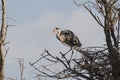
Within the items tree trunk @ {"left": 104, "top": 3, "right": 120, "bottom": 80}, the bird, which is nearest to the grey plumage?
the bird

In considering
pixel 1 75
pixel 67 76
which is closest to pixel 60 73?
A: pixel 67 76

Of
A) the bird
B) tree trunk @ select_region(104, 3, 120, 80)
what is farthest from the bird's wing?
tree trunk @ select_region(104, 3, 120, 80)

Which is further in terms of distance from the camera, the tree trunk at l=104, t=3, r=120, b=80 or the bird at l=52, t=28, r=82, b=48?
the bird at l=52, t=28, r=82, b=48

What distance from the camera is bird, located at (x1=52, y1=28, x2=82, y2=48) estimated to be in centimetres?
1584

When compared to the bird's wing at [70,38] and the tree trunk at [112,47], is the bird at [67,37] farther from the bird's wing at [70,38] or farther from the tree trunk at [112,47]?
the tree trunk at [112,47]

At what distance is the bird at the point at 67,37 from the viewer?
1584cm

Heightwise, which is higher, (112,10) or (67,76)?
(112,10)

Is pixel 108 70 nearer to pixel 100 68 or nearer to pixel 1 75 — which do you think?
pixel 100 68

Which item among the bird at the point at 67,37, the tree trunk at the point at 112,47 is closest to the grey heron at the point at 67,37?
the bird at the point at 67,37

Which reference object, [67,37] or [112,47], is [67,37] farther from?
[112,47]

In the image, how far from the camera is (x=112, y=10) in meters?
13.6

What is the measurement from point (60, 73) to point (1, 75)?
14.3 ft

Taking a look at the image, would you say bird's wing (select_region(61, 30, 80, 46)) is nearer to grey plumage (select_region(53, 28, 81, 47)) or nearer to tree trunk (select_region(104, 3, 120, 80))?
grey plumage (select_region(53, 28, 81, 47))

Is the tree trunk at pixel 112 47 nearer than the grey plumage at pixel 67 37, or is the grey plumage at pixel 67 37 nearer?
the tree trunk at pixel 112 47
